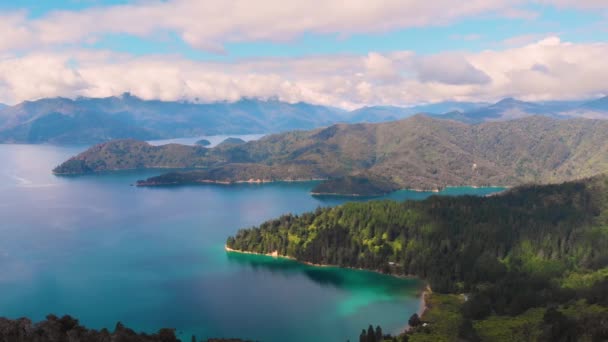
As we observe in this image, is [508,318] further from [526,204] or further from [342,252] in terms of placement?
[526,204]

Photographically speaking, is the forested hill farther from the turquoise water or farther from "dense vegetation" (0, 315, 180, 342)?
"dense vegetation" (0, 315, 180, 342)

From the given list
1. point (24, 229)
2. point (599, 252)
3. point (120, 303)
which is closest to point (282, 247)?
point (120, 303)

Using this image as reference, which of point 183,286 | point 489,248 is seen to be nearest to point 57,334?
point 183,286

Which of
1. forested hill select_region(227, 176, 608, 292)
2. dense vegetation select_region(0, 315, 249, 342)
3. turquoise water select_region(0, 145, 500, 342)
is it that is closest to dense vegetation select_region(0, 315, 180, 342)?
dense vegetation select_region(0, 315, 249, 342)

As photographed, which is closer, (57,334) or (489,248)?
(57,334)

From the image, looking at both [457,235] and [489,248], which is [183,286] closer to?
[457,235]

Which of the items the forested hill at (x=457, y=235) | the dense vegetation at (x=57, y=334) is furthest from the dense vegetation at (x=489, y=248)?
the dense vegetation at (x=57, y=334)

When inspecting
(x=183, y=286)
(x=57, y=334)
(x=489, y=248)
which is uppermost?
(x=489, y=248)

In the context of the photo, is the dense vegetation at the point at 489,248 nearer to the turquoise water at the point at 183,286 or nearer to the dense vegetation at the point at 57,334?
the turquoise water at the point at 183,286
